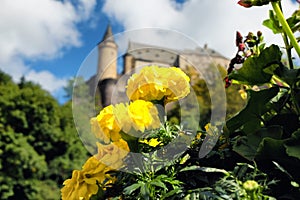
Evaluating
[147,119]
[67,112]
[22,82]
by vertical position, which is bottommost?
[147,119]

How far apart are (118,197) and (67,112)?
15.2 m

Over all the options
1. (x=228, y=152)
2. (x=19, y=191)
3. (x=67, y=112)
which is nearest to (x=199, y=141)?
(x=228, y=152)

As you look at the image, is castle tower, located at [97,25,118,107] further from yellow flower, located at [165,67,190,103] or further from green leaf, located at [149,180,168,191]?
green leaf, located at [149,180,168,191]

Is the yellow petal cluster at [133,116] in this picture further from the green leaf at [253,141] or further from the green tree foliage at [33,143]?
the green tree foliage at [33,143]

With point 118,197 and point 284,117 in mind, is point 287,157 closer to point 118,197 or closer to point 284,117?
point 284,117

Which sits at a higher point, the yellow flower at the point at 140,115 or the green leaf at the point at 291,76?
the yellow flower at the point at 140,115

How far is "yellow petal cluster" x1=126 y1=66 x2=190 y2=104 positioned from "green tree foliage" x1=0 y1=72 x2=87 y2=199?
35.4 feet

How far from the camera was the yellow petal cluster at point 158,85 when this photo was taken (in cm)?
68

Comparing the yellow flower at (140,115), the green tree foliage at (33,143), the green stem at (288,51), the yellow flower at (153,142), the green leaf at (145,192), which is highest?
the green tree foliage at (33,143)

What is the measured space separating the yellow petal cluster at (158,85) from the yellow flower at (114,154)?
107 mm

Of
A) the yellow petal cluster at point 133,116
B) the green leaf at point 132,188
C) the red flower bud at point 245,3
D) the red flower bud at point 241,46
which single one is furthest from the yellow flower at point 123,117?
the red flower bud at point 241,46

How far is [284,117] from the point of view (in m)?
0.66

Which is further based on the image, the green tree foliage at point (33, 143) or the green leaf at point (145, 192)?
the green tree foliage at point (33, 143)

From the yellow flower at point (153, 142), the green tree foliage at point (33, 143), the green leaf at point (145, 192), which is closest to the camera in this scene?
the green leaf at point (145, 192)
